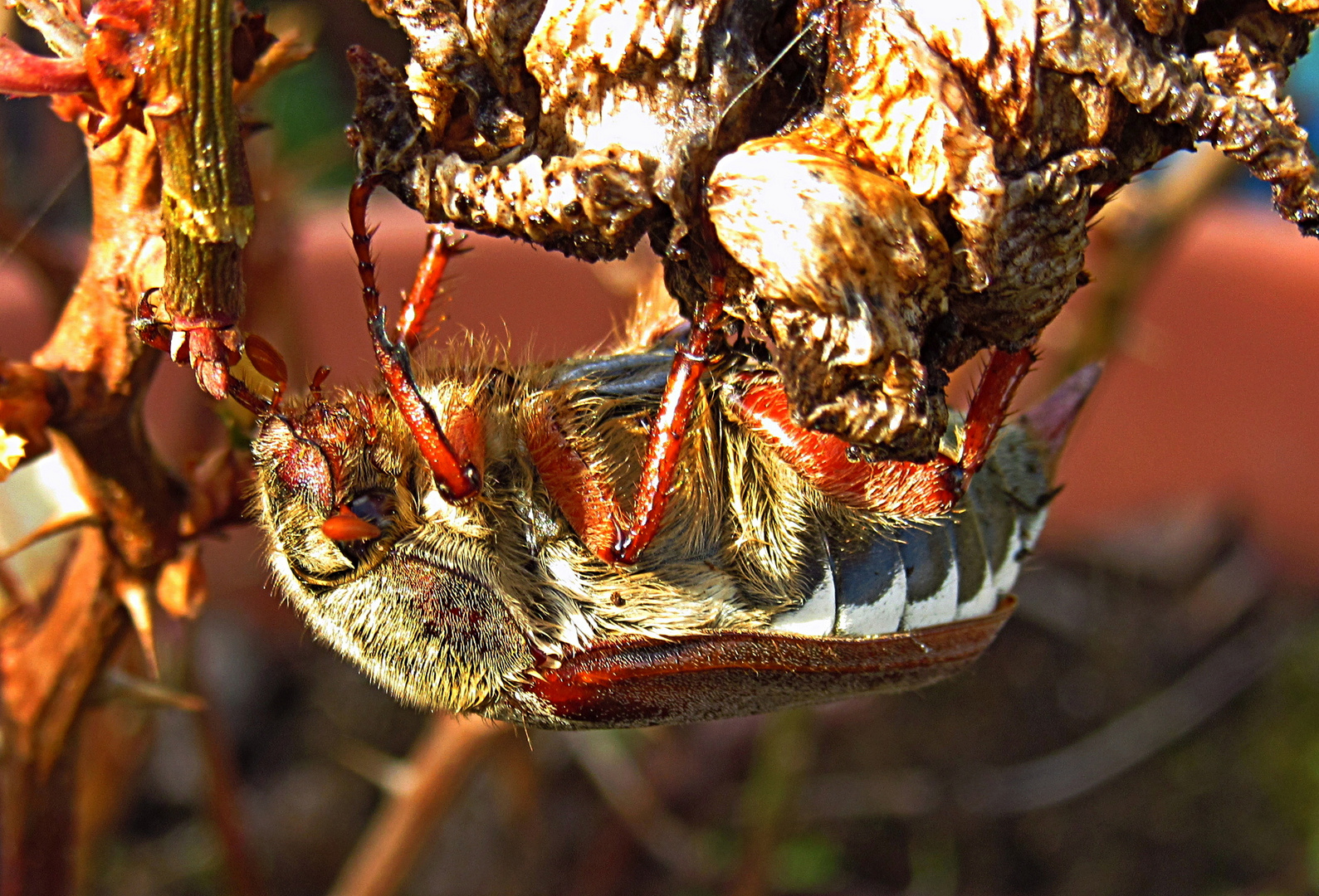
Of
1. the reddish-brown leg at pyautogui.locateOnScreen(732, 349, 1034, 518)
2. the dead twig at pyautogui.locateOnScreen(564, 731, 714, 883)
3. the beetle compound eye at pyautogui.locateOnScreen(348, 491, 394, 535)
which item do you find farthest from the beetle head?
the dead twig at pyautogui.locateOnScreen(564, 731, 714, 883)

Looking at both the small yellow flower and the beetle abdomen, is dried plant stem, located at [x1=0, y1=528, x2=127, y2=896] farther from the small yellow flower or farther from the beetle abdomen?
the beetle abdomen

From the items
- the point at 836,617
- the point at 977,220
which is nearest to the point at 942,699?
the point at 836,617

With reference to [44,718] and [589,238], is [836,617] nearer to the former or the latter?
[589,238]

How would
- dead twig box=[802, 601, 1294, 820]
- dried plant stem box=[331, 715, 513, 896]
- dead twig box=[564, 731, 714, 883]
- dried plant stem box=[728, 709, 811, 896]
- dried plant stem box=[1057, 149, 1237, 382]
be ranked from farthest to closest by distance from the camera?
dead twig box=[802, 601, 1294, 820] → dead twig box=[564, 731, 714, 883] → dried plant stem box=[728, 709, 811, 896] → dried plant stem box=[1057, 149, 1237, 382] → dried plant stem box=[331, 715, 513, 896]

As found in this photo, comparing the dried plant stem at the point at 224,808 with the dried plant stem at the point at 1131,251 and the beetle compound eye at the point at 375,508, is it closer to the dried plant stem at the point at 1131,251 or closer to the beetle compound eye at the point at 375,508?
the beetle compound eye at the point at 375,508

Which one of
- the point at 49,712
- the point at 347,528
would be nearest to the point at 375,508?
the point at 347,528
